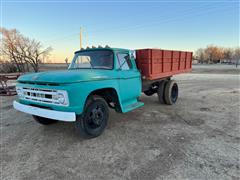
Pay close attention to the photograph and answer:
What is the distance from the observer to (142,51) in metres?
4.72

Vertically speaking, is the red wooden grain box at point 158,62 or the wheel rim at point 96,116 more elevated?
the red wooden grain box at point 158,62

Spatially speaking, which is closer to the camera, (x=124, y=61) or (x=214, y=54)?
(x=124, y=61)

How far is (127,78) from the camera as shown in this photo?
408 centimetres

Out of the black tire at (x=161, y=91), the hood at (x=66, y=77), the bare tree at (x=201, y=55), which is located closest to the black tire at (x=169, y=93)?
the black tire at (x=161, y=91)

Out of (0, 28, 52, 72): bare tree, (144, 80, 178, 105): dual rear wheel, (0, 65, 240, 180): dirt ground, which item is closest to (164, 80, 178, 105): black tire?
(144, 80, 178, 105): dual rear wheel

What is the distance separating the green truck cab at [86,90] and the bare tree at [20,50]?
94.1 ft

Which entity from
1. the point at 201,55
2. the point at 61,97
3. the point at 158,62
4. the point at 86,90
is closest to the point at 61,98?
the point at 61,97

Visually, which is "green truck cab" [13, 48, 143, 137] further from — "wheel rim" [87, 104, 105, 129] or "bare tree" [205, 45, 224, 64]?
"bare tree" [205, 45, 224, 64]

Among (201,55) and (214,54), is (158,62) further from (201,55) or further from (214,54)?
→ (201,55)

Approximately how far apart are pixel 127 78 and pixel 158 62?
164 cm

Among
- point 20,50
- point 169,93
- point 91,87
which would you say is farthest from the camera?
point 20,50

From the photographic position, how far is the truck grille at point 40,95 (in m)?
2.84

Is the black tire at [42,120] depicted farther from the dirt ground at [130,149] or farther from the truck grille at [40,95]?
the truck grille at [40,95]

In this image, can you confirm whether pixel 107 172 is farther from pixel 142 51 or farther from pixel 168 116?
pixel 142 51
